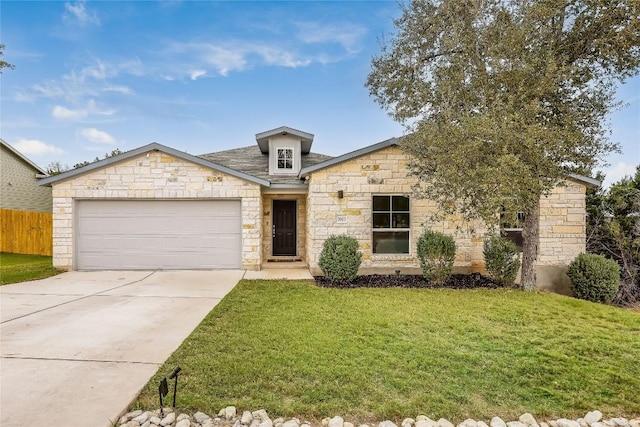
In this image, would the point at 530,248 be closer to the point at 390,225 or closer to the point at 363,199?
the point at 390,225

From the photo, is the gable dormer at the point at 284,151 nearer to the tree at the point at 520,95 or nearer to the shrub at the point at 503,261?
the tree at the point at 520,95

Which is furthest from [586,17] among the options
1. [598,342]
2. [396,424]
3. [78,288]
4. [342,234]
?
[78,288]

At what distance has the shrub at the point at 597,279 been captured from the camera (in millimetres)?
8578

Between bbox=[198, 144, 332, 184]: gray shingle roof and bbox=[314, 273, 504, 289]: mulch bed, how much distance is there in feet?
12.5

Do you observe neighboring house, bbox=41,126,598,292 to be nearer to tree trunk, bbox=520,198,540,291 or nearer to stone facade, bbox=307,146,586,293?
stone facade, bbox=307,146,586,293

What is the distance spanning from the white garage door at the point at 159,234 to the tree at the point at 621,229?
37.0 ft

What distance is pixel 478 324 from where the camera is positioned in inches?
220

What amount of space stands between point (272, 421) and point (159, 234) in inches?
373

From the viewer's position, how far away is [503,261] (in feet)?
29.7

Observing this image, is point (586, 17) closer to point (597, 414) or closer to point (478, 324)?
point (478, 324)

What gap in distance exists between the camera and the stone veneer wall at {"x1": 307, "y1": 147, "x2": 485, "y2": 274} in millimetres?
10219

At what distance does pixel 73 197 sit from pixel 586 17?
45.6 feet

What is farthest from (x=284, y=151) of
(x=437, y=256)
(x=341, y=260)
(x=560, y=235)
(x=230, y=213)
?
(x=560, y=235)

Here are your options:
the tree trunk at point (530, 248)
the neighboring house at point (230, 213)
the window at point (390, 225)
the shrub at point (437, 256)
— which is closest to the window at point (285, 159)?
the neighboring house at point (230, 213)
